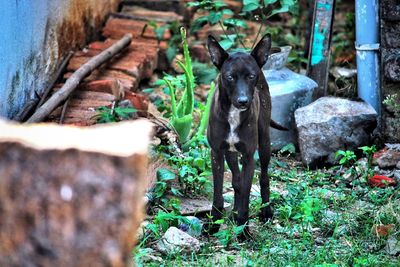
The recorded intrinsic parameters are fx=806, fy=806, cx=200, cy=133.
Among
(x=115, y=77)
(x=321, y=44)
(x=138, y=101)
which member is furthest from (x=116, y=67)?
(x=321, y=44)

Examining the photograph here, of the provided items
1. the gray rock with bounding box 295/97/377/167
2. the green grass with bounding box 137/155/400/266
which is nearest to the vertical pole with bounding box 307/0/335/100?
the gray rock with bounding box 295/97/377/167

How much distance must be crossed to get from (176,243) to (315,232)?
114cm

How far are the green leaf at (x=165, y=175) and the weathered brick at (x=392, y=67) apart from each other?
2468 mm

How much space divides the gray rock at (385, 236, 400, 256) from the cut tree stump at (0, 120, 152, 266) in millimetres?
2815

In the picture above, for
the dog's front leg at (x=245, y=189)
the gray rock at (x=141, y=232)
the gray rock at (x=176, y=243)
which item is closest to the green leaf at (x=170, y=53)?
the dog's front leg at (x=245, y=189)

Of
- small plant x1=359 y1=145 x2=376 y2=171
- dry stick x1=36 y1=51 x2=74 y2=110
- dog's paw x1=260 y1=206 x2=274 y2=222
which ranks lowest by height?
dog's paw x1=260 y1=206 x2=274 y2=222

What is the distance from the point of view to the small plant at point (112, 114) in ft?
24.7

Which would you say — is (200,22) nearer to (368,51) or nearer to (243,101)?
(368,51)

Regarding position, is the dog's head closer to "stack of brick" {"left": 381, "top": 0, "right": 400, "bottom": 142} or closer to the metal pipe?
"stack of brick" {"left": 381, "top": 0, "right": 400, "bottom": 142}

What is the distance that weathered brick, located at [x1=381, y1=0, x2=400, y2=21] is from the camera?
7512 mm

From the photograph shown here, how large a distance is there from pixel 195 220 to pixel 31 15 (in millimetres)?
2835

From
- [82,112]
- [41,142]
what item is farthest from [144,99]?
[41,142]

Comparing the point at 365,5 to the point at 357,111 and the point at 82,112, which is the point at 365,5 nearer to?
the point at 357,111

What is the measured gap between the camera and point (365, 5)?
801 cm
